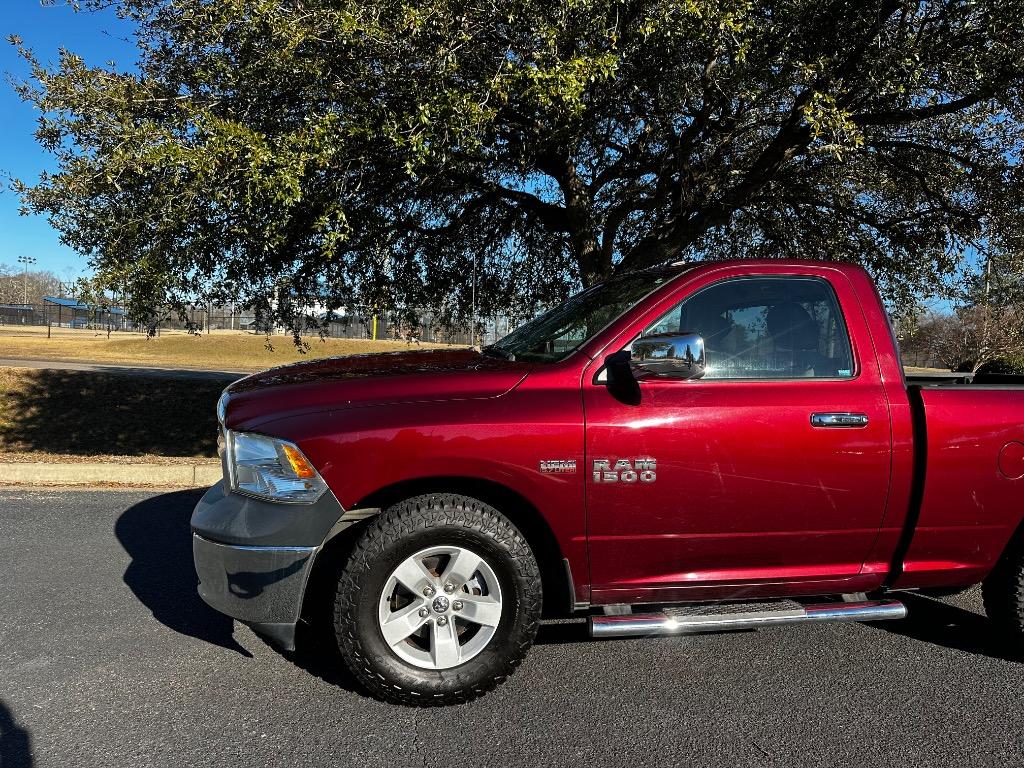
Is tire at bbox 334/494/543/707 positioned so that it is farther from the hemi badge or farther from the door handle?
the door handle

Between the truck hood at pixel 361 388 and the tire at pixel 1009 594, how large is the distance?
252cm

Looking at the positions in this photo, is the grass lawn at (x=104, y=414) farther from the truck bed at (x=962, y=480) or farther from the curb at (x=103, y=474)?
the truck bed at (x=962, y=480)

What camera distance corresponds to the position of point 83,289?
7.65 metres

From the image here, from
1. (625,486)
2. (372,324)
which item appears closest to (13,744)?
(625,486)

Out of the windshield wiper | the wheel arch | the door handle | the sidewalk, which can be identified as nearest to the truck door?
the door handle

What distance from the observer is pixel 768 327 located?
344cm

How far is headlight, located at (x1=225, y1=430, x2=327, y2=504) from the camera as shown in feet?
9.61

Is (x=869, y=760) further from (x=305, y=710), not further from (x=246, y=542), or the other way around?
(x=246, y=542)

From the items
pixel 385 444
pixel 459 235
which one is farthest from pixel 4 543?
pixel 459 235

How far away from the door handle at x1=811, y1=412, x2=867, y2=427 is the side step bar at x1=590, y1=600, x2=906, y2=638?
815mm

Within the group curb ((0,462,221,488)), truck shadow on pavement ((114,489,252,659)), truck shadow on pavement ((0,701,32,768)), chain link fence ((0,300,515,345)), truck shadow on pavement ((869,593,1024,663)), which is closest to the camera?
truck shadow on pavement ((0,701,32,768))

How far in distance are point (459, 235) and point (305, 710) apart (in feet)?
28.3

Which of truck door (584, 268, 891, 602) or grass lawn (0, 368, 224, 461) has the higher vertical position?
truck door (584, 268, 891, 602)

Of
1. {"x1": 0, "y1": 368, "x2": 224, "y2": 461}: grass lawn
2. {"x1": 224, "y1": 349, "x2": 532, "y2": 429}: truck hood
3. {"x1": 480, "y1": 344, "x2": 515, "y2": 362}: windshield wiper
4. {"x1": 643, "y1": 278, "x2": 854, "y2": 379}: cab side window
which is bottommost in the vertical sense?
{"x1": 0, "y1": 368, "x2": 224, "y2": 461}: grass lawn
